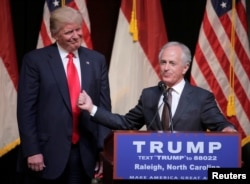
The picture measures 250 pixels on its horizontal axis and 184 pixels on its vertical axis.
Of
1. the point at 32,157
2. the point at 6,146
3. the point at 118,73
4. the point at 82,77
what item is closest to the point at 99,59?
the point at 82,77

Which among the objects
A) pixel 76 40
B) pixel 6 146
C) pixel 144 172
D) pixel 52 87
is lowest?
pixel 6 146

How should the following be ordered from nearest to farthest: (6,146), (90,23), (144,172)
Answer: (144,172)
(6,146)
(90,23)

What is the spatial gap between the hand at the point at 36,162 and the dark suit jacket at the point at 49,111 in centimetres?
2

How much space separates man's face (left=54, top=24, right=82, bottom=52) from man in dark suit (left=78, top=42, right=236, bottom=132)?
33 centimetres

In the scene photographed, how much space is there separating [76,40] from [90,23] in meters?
1.48

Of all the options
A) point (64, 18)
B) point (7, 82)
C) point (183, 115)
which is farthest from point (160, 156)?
point (7, 82)

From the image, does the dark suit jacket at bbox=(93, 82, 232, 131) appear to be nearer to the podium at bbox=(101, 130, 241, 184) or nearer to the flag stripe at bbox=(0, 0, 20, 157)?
the podium at bbox=(101, 130, 241, 184)

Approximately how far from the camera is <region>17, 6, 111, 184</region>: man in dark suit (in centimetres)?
246

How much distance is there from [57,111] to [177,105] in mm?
620

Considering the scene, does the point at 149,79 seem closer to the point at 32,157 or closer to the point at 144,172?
the point at 32,157

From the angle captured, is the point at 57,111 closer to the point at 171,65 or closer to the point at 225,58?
the point at 171,65

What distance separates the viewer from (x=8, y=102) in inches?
139

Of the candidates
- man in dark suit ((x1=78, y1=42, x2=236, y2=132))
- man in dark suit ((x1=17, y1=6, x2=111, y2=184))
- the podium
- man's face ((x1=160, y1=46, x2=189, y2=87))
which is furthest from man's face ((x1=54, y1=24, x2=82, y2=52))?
the podium

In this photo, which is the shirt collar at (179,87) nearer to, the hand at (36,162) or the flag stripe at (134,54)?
the hand at (36,162)
